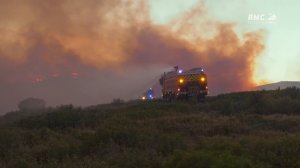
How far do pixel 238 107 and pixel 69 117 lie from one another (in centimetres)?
1351

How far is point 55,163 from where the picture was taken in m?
14.1

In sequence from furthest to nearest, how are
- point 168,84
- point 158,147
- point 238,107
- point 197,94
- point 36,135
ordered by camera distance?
point 168,84 < point 197,94 < point 238,107 < point 36,135 < point 158,147

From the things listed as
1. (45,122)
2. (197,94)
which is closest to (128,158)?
(45,122)

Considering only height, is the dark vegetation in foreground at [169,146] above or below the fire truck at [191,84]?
below

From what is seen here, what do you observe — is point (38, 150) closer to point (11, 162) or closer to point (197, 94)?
point (11, 162)

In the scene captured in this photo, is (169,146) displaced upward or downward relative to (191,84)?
downward

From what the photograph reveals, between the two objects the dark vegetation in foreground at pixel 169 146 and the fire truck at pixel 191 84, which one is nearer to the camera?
the dark vegetation in foreground at pixel 169 146

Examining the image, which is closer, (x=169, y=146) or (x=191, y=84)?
(x=169, y=146)

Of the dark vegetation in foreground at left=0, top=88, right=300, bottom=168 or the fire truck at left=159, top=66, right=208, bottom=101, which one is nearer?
the dark vegetation in foreground at left=0, top=88, right=300, bottom=168

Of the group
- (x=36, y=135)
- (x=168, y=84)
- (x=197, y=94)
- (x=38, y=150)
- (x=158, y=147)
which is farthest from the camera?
(x=168, y=84)

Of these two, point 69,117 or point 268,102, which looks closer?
point 69,117

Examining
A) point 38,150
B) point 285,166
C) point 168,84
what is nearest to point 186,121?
point 38,150

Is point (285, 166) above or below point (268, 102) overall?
below

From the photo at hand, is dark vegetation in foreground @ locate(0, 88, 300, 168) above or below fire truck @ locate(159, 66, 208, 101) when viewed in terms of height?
below
